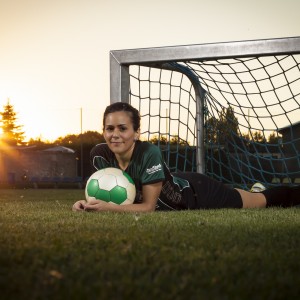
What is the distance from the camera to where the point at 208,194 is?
5059mm

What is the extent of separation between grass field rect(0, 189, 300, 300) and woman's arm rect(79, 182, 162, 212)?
2.28ft

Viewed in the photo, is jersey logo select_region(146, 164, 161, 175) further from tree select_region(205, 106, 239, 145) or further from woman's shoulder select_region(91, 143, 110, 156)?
tree select_region(205, 106, 239, 145)

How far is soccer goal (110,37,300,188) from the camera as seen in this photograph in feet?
19.1

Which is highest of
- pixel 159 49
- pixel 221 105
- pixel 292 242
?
pixel 159 49

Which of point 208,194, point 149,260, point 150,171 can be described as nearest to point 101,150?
point 150,171

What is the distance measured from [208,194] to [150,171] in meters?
0.94

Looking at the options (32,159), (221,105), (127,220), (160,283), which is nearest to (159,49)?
(221,105)

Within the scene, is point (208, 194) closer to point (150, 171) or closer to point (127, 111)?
point (150, 171)

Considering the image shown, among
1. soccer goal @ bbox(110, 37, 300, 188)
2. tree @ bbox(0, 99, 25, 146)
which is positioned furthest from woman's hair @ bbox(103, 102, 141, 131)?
tree @ bbox(0, 99, 25, 146)

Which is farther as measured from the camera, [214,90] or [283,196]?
[214,90]

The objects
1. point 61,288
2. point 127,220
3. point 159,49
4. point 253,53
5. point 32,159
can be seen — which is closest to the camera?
point 61,288

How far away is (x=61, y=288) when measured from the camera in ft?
5.65

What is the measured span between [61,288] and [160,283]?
331 mm

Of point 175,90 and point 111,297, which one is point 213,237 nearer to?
point 111,297
